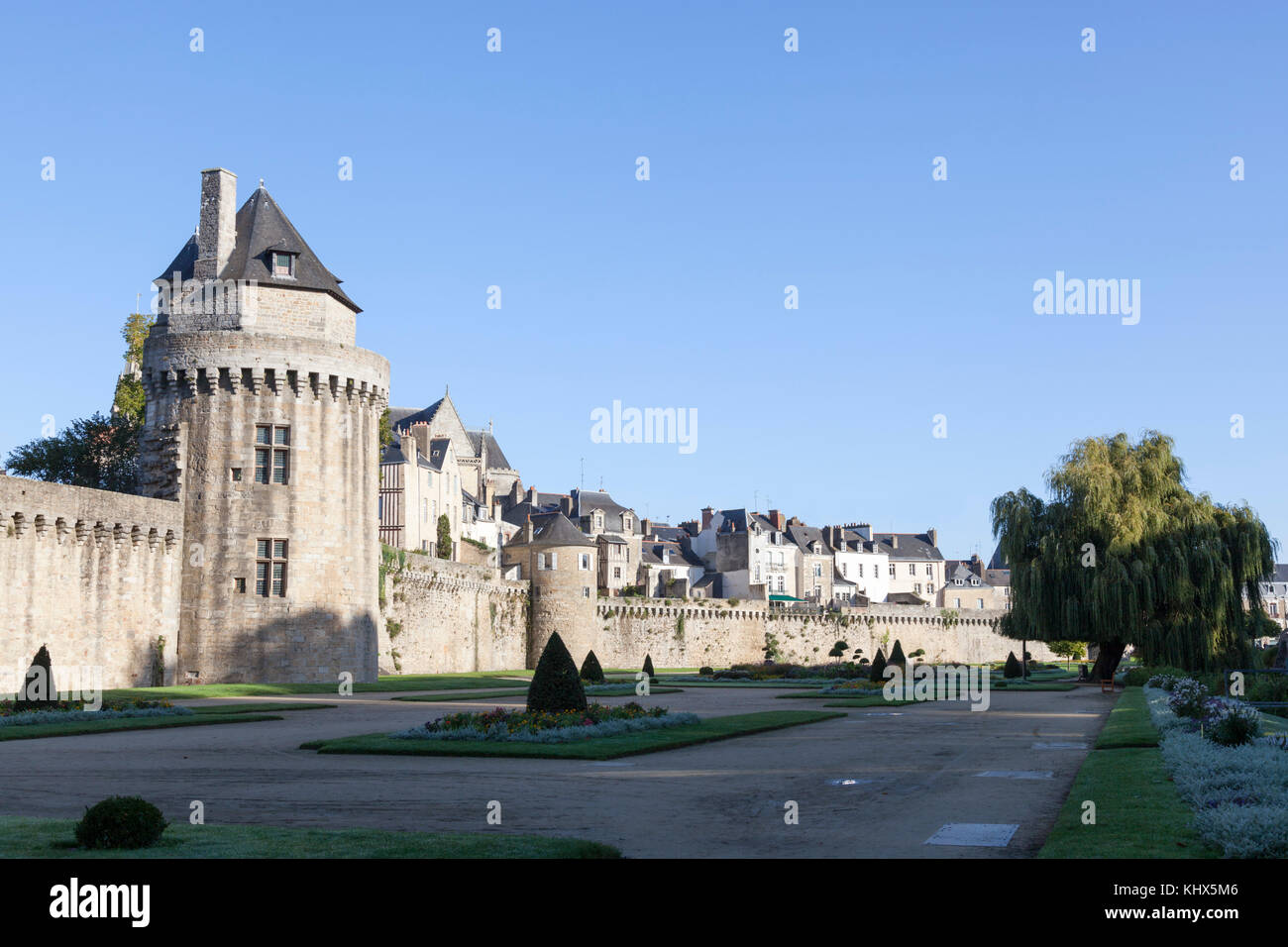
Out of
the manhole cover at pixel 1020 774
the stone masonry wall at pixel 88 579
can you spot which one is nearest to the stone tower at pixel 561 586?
the stone masonry wall at pixel 88 579

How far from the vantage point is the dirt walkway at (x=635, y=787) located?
1079 cm

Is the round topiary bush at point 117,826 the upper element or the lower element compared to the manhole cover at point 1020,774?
upper

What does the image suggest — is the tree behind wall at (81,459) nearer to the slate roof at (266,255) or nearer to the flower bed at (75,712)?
the slate roof at (266,255)

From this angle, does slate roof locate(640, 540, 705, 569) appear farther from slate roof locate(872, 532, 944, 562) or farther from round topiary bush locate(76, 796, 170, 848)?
round topiary bush locate(76, 796, 170, 848)

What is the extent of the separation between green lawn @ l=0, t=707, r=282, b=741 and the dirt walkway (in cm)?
87

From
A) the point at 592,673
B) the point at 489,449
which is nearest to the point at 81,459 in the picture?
the point at 592,673

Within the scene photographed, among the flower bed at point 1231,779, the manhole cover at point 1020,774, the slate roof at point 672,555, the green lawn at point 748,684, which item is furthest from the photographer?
the slate roof at point 672,555

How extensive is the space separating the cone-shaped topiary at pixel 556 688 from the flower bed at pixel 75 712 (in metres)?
8.67

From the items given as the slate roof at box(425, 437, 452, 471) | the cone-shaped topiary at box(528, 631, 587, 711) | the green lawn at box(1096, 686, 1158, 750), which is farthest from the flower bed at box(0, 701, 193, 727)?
the slate roof at box(425, 437, 452, 471)

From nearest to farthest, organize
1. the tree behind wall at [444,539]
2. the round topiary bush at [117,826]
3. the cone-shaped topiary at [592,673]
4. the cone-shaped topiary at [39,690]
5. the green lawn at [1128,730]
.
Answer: the round topiary bush at [117,826]
the green lawn at [1128,730]
the cone-shaped topiary at [39,690]
the cone-shaped topiary at [592,673]
the tree behind wall at [444,539]
